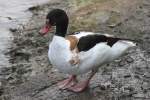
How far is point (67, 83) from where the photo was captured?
774 centimetres

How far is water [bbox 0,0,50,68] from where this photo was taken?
10771 millimetres

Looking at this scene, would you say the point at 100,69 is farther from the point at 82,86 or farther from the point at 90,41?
the point at 90,41

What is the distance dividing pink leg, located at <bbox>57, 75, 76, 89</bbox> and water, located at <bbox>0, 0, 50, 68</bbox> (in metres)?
2.48

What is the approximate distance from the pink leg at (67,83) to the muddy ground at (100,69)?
0.08 m

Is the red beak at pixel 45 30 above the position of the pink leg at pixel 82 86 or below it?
above

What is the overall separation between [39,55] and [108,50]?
7.77 feet

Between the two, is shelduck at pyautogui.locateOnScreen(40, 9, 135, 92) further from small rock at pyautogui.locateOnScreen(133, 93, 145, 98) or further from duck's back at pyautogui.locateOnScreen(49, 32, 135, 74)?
small rock at pyautogui.locateOnScreen(133, 93, 145, 98)

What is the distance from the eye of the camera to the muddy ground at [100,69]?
7512mm

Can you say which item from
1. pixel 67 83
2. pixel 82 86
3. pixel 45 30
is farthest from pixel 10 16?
pixel 82 86

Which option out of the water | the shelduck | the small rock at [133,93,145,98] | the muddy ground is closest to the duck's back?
the shelduck

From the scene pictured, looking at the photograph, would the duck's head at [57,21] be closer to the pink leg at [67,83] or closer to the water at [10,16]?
the pink leg at [67,83]

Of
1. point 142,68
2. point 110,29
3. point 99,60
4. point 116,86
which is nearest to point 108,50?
point 99,60

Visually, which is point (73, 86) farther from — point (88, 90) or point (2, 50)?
point (2, 50)

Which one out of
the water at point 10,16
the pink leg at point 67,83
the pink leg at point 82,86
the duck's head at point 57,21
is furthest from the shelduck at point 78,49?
the water at point 10,16
